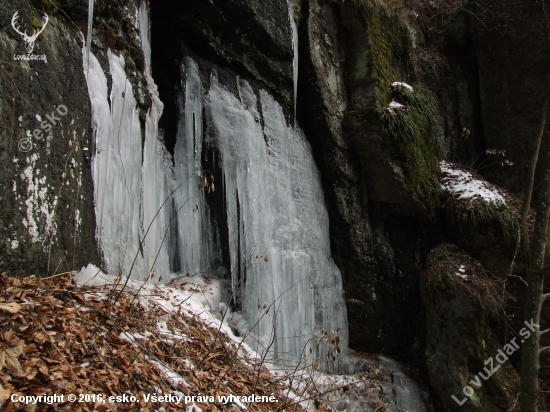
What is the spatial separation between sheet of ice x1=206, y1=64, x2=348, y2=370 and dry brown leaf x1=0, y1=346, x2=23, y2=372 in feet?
11.0

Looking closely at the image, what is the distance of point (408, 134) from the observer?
7.28m

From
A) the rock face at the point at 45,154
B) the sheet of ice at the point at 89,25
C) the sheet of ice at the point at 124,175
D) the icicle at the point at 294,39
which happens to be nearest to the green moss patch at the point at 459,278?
the icicle at the point at 294,39

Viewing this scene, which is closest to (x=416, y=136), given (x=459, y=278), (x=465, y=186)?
(x=465, y=186)

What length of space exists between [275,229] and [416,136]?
3.28 m

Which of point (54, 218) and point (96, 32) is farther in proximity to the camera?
point (96, 32)

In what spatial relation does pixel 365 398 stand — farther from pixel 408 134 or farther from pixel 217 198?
pixel 408 134

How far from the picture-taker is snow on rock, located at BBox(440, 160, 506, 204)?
734 centimetres

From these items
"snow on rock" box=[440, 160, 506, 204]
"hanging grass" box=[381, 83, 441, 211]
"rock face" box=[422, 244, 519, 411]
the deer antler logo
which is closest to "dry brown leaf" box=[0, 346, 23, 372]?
the deer antler logo

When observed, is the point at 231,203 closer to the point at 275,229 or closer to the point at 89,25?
the point at 275,229

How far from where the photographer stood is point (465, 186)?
7695 mm

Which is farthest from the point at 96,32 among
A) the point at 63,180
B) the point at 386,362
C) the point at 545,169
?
the point at 386,362

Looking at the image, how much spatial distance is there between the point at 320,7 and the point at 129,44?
4.32 metres

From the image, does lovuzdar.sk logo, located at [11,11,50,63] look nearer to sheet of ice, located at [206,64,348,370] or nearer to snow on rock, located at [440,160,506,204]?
sheet of ice, located at [206,64,348,370]

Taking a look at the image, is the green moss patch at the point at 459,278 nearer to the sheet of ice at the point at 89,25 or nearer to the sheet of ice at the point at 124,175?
the sheet of ice at the point at 124,175
